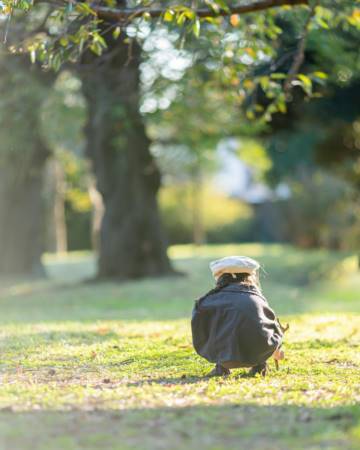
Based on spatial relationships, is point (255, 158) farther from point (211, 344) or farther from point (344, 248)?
point (211, 344)

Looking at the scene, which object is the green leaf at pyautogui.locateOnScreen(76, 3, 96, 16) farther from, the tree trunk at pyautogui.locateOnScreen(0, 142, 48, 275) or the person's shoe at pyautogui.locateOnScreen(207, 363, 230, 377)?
the tree trunk at pyautogui.locateOnScreen(0, 142, 48, 275)

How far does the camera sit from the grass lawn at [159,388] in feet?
15.8

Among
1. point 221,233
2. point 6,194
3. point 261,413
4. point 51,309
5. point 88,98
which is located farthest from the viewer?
point 221,233

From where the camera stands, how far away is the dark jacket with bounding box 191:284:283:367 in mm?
6539

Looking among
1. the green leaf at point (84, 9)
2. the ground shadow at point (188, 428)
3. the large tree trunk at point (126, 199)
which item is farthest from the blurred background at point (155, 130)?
the ground shadow at point (188, 428)

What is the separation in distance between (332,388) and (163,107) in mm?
12282

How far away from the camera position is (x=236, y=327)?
21.5 ft

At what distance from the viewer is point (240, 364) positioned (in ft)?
21.6

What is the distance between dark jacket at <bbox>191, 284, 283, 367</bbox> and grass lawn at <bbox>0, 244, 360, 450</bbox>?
0.74 feet

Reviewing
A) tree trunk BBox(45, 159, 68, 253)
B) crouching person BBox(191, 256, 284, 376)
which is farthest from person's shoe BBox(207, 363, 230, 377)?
tree trunk BBox(45, 159, 68, 253)

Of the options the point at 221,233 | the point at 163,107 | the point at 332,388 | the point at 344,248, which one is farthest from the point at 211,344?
the point at 221,233

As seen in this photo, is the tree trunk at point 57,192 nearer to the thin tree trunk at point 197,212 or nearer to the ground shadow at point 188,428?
the thin tree trunk at point 197,212

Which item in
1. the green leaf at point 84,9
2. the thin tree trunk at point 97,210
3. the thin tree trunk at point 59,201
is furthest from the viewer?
the thin tree trunk at point 59,201

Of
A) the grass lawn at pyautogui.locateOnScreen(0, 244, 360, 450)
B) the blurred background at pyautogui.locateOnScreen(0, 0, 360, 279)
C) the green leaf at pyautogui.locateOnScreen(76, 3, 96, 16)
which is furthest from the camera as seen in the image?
the blurred background at pyautogui.locateOnScreen(0, 0, 360, 279)
